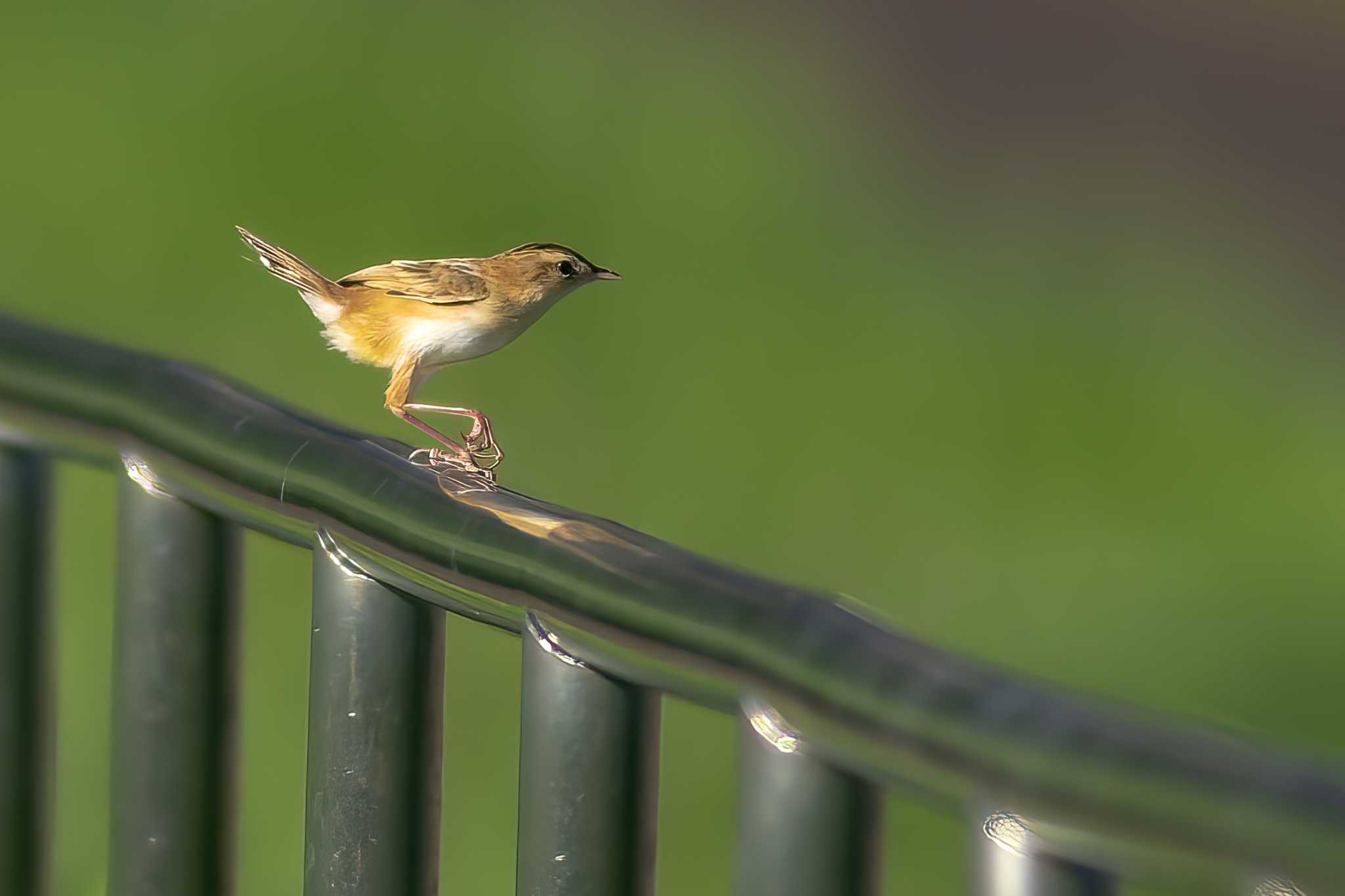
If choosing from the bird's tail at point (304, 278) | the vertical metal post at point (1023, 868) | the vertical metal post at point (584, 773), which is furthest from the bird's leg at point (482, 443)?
the vertical metal post at point (1023, 868)

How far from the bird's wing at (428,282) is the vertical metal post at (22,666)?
0.28 m

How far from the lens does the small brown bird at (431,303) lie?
931 millimetres

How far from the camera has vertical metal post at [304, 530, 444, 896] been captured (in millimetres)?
603

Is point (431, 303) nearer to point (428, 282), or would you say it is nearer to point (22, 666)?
point (428, 282)

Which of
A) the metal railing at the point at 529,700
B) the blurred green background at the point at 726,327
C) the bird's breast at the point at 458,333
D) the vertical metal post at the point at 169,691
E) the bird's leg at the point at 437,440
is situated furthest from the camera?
the blurred green background at the point at 726,327

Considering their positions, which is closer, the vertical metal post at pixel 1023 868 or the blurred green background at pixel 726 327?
the vertical metal post at pixel 1023 868

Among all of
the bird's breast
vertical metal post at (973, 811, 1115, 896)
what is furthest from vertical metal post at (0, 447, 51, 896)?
vertical metal post at (973, 811, 1115, 896)

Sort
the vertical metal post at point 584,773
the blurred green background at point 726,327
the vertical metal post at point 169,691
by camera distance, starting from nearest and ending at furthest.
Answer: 1. the vertical metal post at point 584,773
2. the vertical metal post at point 169,691
3. the blurred green background at point 726,327

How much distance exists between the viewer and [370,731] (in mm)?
606

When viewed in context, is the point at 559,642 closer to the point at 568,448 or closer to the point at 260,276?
the point at 568,448

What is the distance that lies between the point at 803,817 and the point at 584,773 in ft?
0.29

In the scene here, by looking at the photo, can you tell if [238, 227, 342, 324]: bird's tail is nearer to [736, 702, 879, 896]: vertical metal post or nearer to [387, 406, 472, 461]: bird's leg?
[387, 406, 472, 461]: bird's leg

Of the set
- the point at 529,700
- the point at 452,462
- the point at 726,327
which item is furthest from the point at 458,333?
the point at 726,327

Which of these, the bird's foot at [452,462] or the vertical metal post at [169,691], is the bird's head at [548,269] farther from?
the vertical metal post at [169,691]
